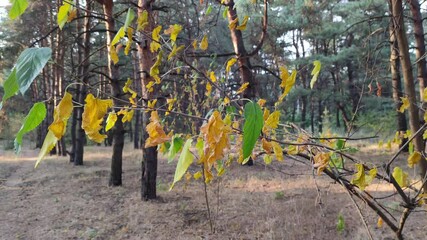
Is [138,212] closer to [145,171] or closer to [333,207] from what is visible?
[145,171]

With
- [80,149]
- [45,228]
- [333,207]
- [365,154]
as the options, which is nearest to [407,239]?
[333,207]

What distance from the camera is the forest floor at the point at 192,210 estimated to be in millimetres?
5070

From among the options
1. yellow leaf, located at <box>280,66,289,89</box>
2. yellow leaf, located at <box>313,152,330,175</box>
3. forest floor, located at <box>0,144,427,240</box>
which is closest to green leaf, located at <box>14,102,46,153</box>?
yellow leaf, located at <box>280,66,289,89</box>

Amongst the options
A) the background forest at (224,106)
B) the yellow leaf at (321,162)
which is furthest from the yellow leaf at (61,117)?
the yellow leaf at (321,162)

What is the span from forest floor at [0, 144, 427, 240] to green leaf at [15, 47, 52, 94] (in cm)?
321

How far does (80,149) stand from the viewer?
12.3 m

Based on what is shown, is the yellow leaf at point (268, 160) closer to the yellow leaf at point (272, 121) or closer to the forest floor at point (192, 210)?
the yellow leaf at point (272, 121)

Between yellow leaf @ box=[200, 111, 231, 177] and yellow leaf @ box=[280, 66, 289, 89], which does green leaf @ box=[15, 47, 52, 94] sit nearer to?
yellow leaf @ box=[200, 111, 231, 177]

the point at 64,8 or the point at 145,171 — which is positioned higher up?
the point at 64,8

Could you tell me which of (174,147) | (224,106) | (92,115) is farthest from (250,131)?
(224,106)

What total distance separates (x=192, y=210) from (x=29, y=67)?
6.05m

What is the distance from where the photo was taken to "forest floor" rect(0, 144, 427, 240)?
507cm

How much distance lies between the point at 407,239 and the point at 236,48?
20.5 feet

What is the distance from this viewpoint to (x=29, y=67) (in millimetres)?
518
